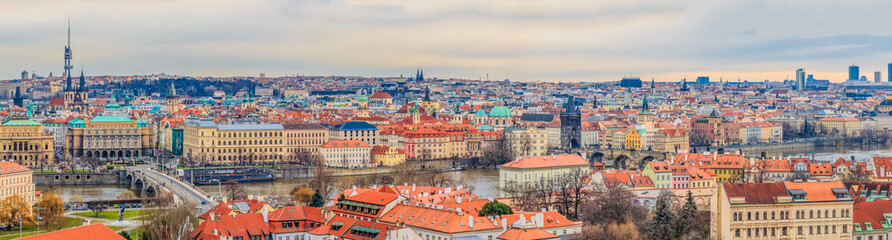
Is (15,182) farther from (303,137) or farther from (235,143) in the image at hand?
(303,137)

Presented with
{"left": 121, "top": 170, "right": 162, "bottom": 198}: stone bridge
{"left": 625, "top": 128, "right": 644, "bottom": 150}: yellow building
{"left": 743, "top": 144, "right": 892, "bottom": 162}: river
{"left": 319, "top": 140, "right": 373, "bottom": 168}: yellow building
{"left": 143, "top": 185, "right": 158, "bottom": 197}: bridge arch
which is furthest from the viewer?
{"left": 743, "top": 144, "right": 892, "bottom": 162}: river

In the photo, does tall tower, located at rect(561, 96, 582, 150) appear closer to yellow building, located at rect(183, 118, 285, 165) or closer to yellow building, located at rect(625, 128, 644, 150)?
yellow building, located at rect(625, 128, 644, 150)

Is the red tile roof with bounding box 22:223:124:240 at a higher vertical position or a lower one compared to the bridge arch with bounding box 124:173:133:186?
higher

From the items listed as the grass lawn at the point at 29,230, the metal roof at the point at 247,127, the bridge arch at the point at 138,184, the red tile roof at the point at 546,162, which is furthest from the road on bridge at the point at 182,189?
the red tile roof at the point at 546,162

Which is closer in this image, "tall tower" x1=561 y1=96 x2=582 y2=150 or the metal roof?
the metal roof

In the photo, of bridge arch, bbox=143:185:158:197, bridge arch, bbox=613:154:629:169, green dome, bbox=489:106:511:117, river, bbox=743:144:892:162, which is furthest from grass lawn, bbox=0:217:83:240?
green dome, bbox=489:106:511:117

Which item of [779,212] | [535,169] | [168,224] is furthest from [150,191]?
[779,212]
